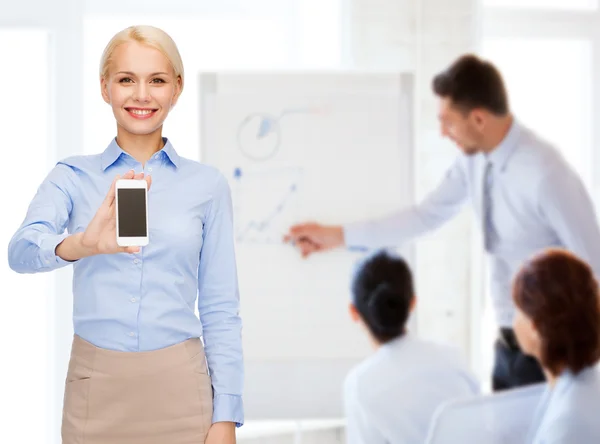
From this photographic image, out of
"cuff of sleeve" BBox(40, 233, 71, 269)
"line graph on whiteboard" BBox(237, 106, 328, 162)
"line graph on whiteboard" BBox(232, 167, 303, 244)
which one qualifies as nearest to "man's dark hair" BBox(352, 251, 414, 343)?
"line graph on whiteboard" BBox(232, 167, 303, 244)

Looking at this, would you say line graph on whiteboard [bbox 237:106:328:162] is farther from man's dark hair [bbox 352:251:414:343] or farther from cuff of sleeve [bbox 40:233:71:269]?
cuff of sleeve [bbox 40:233:71:269]

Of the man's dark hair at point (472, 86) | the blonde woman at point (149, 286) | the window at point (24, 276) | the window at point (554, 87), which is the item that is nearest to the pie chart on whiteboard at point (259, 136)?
the man's dark hair at point (472, 86)

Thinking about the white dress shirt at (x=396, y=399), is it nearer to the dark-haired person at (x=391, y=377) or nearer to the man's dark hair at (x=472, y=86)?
the dark-haired person at (x=391, y=377)

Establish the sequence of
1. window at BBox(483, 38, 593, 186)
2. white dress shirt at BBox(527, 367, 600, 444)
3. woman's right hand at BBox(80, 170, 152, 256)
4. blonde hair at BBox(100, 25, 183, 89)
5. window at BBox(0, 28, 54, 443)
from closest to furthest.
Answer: woman's right hand at BBox(80, 170, 152, 256)
blonde hair at BBox(100, 25, 183, 89)
white dress shirt at BBox(527, 367, 600, 444)
window at BBox(0, 28, 54, 443)
window at BBox(483, 38, 593, 186)

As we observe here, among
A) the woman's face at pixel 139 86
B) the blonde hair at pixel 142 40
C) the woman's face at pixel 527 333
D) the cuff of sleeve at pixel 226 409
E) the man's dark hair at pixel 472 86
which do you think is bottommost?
the woman's face at pixel 527 333

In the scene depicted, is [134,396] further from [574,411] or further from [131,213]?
[574,411]

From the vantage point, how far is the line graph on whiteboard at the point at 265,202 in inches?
91.2

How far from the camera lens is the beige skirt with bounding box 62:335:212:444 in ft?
3.48

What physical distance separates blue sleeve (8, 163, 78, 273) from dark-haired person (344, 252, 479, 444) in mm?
1424

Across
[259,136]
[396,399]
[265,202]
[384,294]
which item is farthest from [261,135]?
[396,399]

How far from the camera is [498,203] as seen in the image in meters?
2.45

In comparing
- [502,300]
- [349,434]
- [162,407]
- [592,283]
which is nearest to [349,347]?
[349,434]

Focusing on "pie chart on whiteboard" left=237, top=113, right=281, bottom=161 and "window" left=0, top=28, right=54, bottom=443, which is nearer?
"pie chart on whiteboard" left=237, top=113, right=281, bottom=161

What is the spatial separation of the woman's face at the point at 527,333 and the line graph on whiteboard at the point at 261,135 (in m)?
0.92
